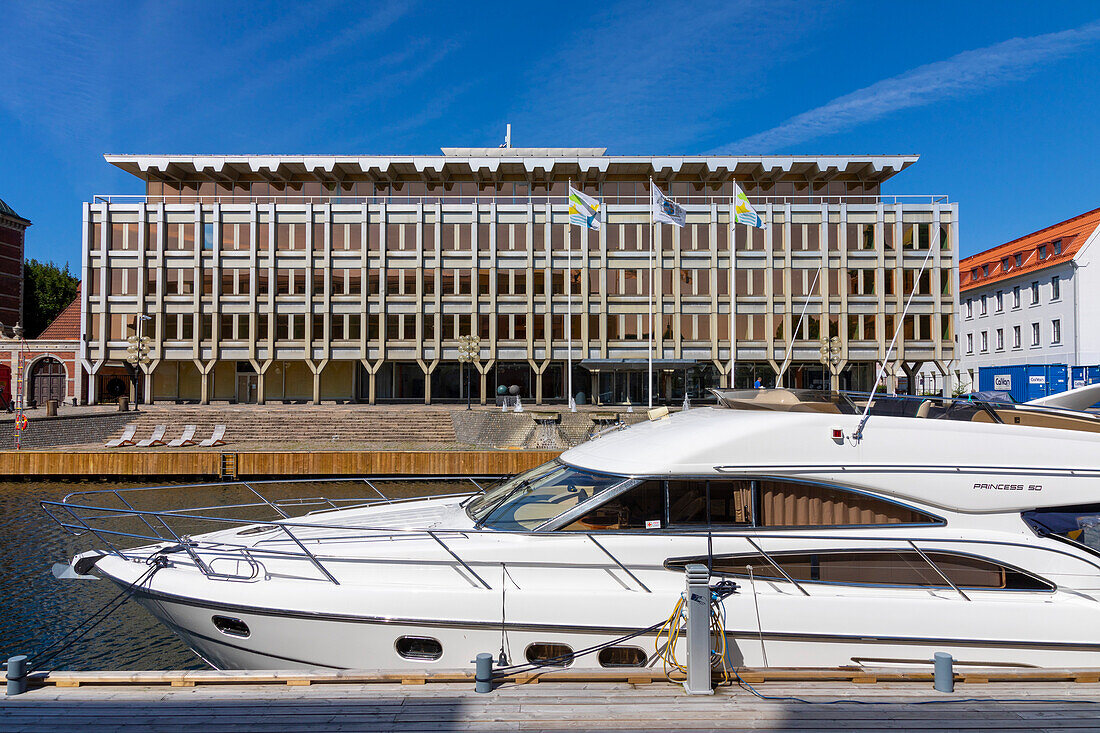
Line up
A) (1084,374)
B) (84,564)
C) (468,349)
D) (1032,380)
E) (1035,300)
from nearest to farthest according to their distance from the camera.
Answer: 1. (84,564)
2. (1084,374)
3. (1032,380)
4. (468,349)
5. (1035,300)

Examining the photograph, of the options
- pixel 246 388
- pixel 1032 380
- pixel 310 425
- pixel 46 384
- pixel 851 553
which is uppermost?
pixel 1032 380

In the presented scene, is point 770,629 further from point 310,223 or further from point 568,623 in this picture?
point 310,223

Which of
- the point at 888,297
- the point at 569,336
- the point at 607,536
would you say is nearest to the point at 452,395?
the point at 569,336

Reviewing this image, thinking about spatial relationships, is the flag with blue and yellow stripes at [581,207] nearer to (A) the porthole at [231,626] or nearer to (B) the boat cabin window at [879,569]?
(B) the boat cabin window at [879,569]

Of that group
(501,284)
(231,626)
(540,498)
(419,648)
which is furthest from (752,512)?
(501,284)

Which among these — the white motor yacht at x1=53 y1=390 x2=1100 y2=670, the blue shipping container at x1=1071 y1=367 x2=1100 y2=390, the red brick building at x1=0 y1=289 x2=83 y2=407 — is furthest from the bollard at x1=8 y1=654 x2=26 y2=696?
the red brick building at x1=0 y1=289 x2=83 y2=407

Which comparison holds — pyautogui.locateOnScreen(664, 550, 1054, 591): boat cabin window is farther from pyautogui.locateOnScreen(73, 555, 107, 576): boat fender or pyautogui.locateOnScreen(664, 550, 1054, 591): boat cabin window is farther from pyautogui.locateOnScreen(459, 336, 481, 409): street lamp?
pyautogui.locateOnScreen(459, 336, 481, 409): street lamp

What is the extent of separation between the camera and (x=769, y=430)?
20.4ft

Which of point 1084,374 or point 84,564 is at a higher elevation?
point 1084,374

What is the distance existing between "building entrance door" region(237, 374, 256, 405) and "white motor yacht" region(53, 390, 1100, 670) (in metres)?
36.0

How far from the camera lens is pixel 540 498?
22.0ft

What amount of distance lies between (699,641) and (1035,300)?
4851 cm

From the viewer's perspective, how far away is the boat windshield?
20.9 feet

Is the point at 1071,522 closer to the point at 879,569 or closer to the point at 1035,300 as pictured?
the point at 879,569
